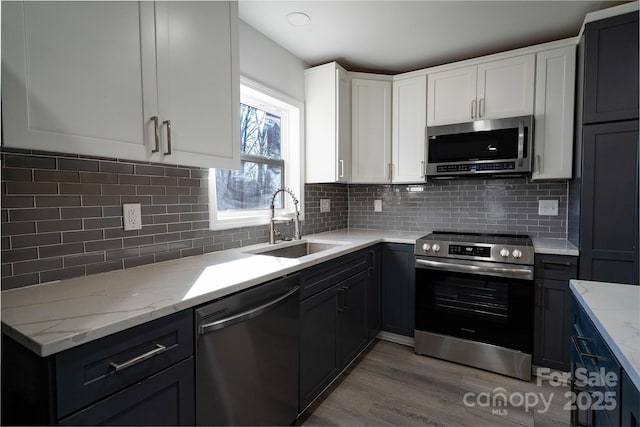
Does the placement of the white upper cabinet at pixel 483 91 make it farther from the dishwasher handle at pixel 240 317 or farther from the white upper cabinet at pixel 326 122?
the dishwasher handle at pixel 240 317

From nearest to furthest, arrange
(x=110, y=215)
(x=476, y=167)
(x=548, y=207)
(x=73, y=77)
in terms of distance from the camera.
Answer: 1. (x=73, y=77)
2. (x=110, y=215)
3. (x=476, y=167)
4. (x=548, y=207)

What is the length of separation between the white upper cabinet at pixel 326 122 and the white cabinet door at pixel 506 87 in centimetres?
112

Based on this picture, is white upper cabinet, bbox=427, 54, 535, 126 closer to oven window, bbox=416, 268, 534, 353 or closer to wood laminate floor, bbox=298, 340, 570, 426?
oven window, bbox=416, 268, 534, 353

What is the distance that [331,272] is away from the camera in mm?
1985

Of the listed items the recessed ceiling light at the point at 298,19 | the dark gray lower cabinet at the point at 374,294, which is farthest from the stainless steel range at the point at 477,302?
the recessed ceiling light at the point at 298,19

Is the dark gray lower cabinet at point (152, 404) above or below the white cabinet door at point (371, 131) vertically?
below

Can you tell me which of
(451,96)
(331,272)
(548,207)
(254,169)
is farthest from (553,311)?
(254,169)

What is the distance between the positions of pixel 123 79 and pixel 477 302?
2.52m

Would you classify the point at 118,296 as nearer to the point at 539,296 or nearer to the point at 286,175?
the point at 286,175

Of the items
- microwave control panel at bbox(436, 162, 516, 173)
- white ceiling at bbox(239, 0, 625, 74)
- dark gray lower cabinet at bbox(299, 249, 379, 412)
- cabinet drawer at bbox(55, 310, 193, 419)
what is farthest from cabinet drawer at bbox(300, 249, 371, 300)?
white ceiling at bbox(239, 0, 625, 74)

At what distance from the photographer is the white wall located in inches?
84.7

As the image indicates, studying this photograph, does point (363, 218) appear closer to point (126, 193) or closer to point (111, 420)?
point (126, 193)

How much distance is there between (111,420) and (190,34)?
1.51 metres

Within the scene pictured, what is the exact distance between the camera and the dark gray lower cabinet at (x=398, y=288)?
261cm
